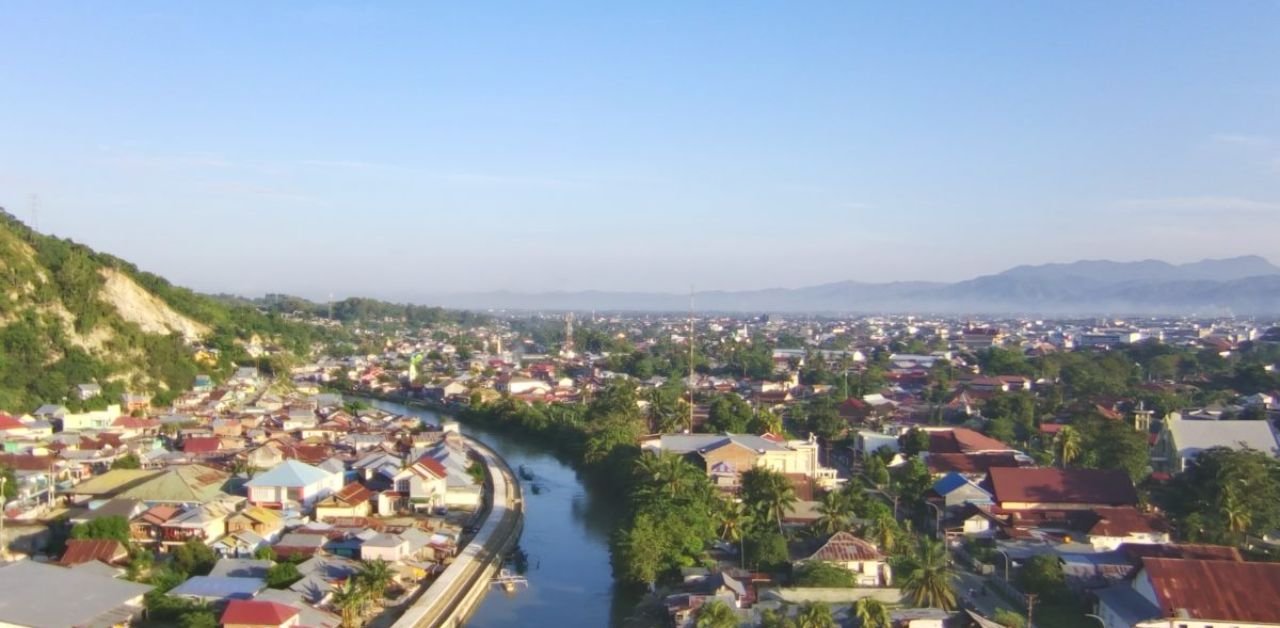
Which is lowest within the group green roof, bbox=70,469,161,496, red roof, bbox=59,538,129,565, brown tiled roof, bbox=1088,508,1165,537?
brown tiled roof, bbox=1088,508,1165,537

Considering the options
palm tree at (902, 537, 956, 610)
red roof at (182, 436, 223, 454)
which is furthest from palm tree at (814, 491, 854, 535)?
red roof at (182, 436, 223, 454)

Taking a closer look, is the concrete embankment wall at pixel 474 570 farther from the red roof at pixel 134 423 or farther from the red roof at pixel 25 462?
→ the red roof at pixel 134 423

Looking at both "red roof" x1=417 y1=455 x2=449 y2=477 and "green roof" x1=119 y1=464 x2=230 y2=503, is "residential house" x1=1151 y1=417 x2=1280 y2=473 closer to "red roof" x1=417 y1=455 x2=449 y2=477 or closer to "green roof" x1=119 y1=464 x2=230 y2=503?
"red roof" x1=417 y1=455 x2=449 y2=477

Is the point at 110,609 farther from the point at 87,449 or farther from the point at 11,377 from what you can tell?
the point at 11,377

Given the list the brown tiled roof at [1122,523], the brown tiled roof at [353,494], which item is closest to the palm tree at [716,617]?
the brown tiled roof at [1122,523]

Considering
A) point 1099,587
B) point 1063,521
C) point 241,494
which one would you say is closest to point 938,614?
point 1099,587

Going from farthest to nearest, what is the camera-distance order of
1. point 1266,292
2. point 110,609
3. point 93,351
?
point 1266,292 < point 93,351 < point 110,609

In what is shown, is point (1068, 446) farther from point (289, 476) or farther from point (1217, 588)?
point (289, 476)
